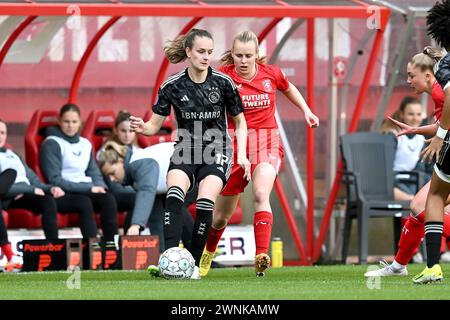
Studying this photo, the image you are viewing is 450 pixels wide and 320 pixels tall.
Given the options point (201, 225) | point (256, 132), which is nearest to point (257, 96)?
point (256, 132)

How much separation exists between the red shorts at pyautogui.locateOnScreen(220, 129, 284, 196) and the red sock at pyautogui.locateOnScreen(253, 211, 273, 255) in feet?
1.07

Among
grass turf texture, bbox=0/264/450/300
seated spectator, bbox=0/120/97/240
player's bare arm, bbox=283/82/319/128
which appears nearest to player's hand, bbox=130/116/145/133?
grass turf texture, bbox=0/264/450/300

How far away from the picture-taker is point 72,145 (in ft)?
50.1

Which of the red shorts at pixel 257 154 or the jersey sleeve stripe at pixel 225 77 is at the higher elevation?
the jersey sleeve stripe at pixel 225 77

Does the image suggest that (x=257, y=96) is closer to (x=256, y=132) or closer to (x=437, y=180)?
(x=256, y=132)

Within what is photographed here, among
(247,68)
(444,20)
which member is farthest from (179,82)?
(444,20)

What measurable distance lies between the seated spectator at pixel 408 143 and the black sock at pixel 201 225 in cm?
567

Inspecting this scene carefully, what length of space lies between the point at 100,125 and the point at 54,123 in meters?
0.76

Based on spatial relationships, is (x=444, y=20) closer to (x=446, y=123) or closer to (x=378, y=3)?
(x=446, y=123)

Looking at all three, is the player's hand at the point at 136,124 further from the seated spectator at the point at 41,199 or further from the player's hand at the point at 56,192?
the player's hand at the point at 56,192

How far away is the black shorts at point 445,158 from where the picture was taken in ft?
31.8

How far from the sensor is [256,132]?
1181 centimetres

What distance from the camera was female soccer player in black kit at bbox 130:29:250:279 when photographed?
1077 cm

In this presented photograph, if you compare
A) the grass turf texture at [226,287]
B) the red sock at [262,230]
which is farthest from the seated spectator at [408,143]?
the red sock at [262,230]
